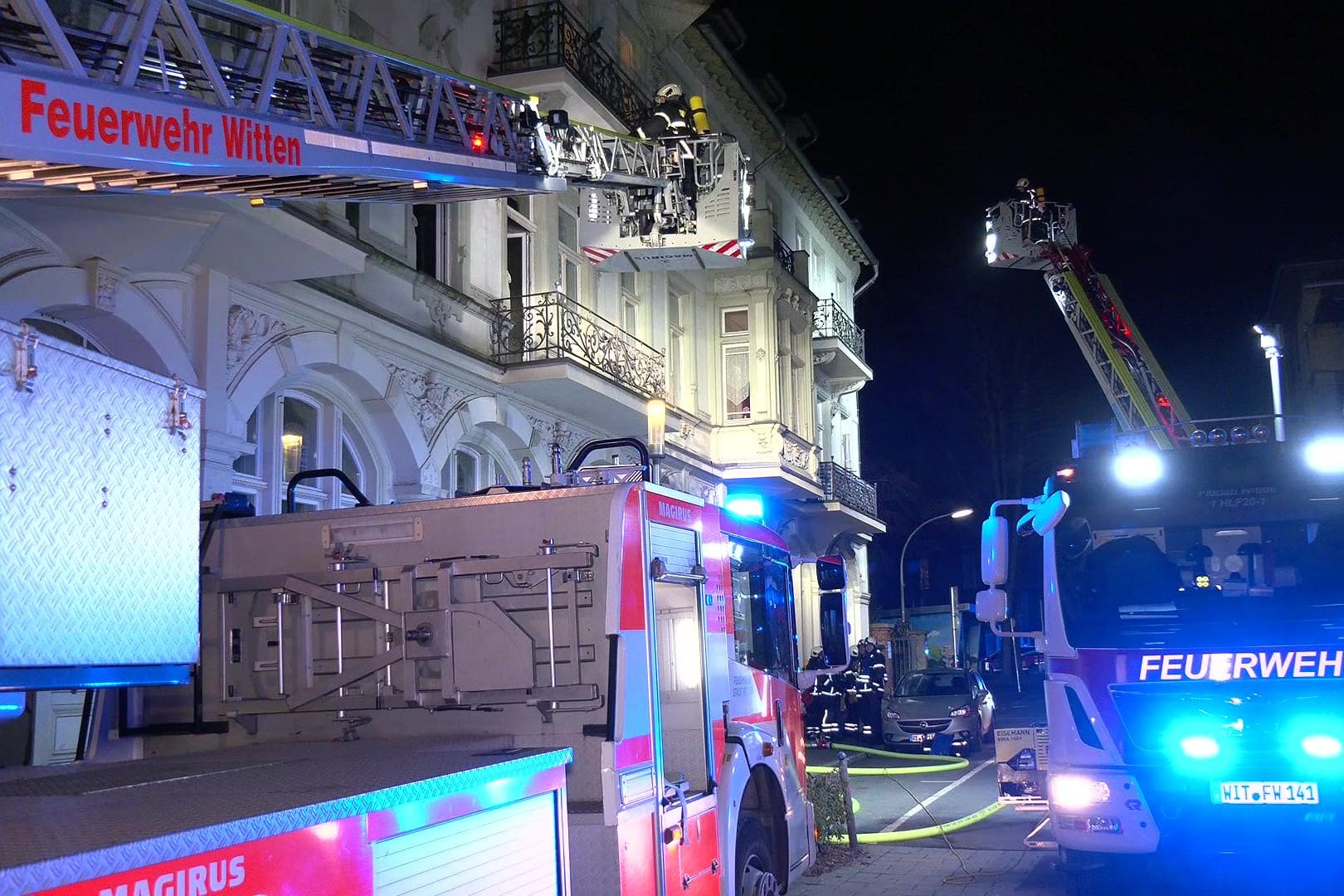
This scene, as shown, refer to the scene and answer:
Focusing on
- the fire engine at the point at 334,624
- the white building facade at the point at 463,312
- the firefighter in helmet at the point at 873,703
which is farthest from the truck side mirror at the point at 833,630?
the firefighter in helmet at the point at 873,703

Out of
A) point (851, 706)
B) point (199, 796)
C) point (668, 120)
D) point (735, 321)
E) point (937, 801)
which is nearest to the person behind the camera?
point (199, 796)

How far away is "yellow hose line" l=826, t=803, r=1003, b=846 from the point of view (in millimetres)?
11852

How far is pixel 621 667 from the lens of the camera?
17.7ft

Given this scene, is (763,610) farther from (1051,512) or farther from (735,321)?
(735,321)

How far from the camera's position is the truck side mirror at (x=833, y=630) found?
26.9 ft

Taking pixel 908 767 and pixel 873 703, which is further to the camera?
pixel 873 703

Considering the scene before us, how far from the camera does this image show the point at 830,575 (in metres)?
8.09

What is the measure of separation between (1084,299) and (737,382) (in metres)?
7.51

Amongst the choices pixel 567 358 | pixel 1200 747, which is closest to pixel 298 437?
pixel 567 358

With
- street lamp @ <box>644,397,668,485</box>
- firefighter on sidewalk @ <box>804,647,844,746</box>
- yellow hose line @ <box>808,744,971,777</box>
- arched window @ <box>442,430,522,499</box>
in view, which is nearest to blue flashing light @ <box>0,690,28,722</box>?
street lamp @ <box>644,397,668,485</box>

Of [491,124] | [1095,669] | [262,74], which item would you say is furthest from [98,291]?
[1095,669]

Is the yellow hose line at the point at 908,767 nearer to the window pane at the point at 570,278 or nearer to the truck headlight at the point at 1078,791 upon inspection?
the truck headlight at the point at 1078,791

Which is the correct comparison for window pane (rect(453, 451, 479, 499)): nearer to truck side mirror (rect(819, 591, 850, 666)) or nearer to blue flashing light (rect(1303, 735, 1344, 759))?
truck side mirror (rect(819, 591, 850, 666))

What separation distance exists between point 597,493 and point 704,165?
7485 millimetres
